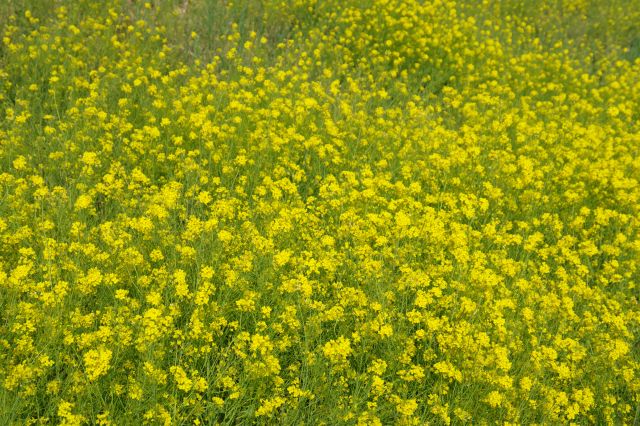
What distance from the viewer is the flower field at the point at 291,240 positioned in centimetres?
293

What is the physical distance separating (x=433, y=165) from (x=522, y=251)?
125cm

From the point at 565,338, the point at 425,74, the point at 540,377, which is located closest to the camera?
the point at 540,377

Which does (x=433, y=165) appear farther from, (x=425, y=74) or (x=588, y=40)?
(x=588, y=40)

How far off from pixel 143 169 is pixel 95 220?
1.06 m

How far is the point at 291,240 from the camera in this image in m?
3.95

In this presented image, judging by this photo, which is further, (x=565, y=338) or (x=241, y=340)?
(x=565, y=338)

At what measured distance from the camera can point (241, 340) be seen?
3029mm

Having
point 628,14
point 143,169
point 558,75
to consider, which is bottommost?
point 143,169

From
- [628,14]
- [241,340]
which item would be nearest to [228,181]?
[241,340]

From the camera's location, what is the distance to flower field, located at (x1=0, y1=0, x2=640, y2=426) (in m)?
2.93

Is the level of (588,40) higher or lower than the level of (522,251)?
higher

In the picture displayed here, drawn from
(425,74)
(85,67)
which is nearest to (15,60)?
(85,67)

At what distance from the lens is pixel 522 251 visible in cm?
486

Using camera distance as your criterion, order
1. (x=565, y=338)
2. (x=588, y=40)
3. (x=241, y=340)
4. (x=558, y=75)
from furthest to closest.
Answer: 1. (x=588, y=40)
2. (x=558, y=75)
3. (x=565, y=338)
4. (x=241, y=340)
